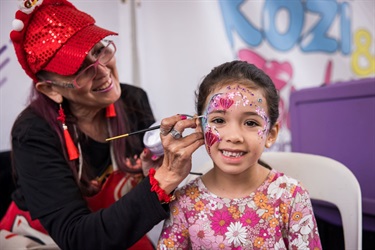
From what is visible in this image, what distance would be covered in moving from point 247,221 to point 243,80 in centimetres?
32

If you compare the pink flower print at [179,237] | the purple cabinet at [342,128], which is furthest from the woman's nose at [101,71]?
the purple cabinet at [342,128]

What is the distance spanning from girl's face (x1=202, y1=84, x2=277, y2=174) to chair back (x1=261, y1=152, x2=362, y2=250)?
0.39 m

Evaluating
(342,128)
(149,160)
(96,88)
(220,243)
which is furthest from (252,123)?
(342,128)

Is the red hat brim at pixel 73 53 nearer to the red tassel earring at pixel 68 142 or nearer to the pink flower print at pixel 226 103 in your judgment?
the red tassel earring at pixel 68 142

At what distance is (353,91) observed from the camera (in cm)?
143

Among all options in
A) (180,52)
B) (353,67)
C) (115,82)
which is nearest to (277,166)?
(115,82)

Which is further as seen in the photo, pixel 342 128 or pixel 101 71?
pixel 342 128

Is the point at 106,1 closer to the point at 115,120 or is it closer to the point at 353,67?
the point at 115,120

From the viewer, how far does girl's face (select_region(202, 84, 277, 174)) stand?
0.88m

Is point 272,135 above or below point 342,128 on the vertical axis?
above

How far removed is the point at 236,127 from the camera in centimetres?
88

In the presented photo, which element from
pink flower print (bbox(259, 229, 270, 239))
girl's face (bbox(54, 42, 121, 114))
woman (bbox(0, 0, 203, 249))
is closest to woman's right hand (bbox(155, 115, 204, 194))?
woman (bbox(0, 0, 203, 249))

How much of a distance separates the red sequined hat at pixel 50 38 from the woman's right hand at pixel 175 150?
324 millimetres

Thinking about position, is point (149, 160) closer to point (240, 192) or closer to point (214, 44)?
point (240, 192)
